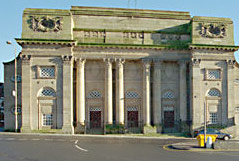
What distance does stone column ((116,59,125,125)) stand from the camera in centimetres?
3198

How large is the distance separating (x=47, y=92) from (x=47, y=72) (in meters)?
2.40

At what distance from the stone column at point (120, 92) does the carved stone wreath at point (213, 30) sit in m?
11.2

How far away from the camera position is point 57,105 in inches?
1183

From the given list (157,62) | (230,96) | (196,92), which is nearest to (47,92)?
(157,62)

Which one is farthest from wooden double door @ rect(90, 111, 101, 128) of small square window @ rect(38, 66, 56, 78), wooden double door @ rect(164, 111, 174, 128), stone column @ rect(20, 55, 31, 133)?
wooden double door @ rect(164, 111, 174, 128)

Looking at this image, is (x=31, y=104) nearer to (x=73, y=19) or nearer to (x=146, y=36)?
(x=73, y=19)

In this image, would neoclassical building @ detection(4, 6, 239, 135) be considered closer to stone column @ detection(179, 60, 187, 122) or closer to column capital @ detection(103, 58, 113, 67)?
column capital @ detection(103, 58, 113, 67)

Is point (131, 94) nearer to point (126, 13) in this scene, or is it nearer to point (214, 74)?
point (126, 13)

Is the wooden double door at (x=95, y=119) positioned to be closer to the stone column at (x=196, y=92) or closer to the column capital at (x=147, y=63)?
the column capital at (x=147, y=63)

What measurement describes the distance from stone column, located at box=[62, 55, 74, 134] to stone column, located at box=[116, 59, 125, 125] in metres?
5.92

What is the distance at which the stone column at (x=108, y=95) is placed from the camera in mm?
31844

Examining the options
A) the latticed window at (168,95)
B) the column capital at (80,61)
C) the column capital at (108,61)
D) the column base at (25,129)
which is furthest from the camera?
the latticed window at (168,95)

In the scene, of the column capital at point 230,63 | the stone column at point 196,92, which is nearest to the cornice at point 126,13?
the stone column at point 196,92

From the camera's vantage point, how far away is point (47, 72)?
30.4m
